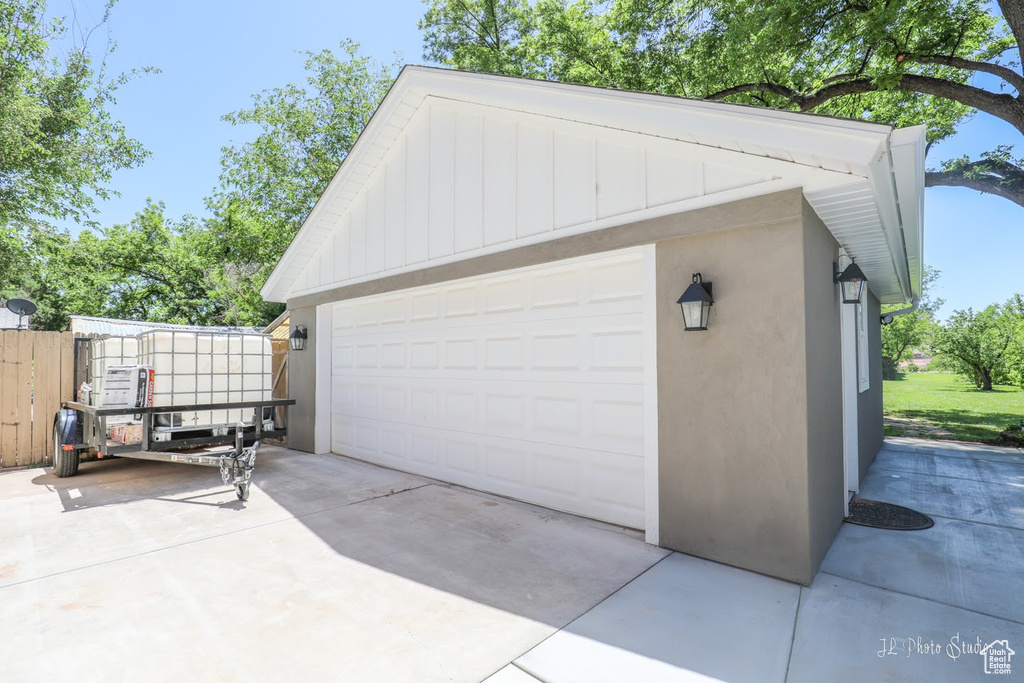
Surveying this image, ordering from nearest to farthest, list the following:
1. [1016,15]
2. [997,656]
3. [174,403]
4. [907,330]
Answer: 1. [997,656]
2. [174,403]
3. [1016,15]
4. [907,330]

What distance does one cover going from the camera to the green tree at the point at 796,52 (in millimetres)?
8633

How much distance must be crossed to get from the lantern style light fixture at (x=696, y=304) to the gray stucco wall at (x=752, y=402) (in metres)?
0.07

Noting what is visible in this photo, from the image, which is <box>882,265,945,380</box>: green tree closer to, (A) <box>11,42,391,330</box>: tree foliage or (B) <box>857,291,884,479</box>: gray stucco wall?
(B) <box>857,291,884,479</box>: gray stucco wall

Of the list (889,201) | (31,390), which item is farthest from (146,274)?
(889,201)

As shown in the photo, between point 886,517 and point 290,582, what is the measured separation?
5401 millimetres

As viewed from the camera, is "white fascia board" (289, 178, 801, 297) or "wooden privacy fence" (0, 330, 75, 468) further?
"wooden privacy fence" (0, 330, 75, 468)

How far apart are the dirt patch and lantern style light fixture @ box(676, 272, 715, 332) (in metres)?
10.3

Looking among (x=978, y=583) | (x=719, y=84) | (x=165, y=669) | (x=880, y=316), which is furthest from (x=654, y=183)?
(x=719, y=84)

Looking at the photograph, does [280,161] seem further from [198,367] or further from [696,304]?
[696,304]

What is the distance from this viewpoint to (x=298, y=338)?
852 centimetres

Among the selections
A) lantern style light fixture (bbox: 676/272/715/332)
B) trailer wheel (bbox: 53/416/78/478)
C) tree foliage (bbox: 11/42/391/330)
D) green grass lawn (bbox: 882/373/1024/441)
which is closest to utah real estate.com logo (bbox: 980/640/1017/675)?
lantern style light fixture (bbox: 676/272/715/332)

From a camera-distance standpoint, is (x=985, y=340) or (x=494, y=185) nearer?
(x=494, y=185)

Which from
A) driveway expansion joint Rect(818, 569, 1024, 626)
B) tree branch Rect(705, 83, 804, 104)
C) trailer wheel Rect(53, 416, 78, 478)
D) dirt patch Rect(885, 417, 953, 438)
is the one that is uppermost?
tree branch Rect(705, 83, 804, 104)

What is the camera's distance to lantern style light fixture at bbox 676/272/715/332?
363cm
